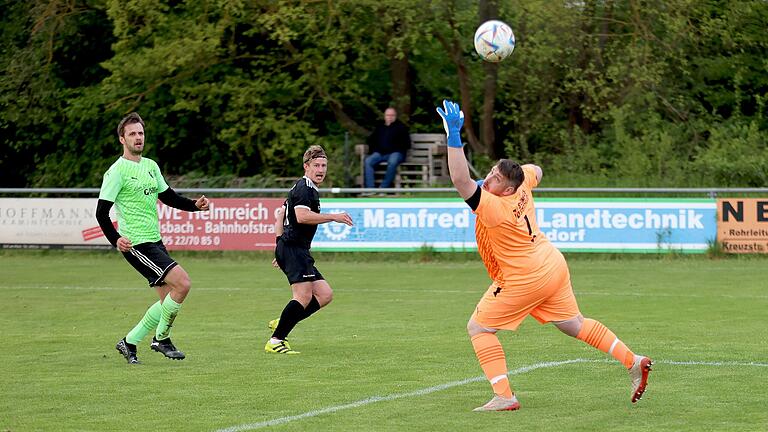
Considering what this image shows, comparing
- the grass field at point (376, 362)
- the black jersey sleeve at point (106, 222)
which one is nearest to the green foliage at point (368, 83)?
the grass field at point (376, 362)

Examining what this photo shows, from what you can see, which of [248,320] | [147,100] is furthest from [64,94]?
[248,320]

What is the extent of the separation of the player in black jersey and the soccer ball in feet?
11.3

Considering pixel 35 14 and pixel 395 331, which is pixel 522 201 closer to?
pixel 395 331

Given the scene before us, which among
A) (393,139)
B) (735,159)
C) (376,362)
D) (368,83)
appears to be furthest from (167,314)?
(368,83)

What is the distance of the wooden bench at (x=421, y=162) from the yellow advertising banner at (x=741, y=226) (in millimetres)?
8470

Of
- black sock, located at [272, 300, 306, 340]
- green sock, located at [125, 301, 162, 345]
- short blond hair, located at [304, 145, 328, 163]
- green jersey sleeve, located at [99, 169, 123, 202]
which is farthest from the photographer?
black sock, located at [272, 300, 306, 340]

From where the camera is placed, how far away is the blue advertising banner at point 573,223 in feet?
74.8

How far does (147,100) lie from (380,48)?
22.1 feet

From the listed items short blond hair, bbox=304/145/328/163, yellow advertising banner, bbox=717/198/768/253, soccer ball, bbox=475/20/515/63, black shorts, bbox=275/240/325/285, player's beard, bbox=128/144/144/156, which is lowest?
yellow advertising banner, bbox=717/198/768/253

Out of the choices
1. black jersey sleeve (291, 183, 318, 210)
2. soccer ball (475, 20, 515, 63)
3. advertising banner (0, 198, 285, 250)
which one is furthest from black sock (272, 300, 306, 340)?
advertising banner (0, 198, 285, 250)

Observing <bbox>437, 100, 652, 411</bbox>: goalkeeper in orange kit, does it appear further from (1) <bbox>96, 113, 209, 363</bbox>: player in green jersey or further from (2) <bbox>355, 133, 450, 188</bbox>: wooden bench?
(2) <bbox>355, 133, 450, 188</bbox>: wooden bench

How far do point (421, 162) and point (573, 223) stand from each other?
7.98m

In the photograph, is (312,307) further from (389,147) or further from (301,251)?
(389,147)

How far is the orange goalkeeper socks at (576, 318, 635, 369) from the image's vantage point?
8.63 meters
